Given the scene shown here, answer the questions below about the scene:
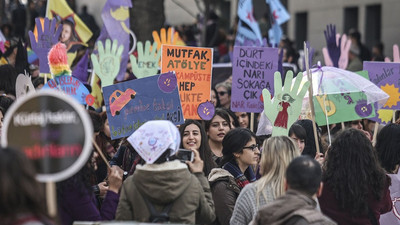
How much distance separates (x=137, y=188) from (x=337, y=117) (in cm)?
408

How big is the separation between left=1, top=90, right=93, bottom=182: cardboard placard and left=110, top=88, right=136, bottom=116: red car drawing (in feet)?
12.1

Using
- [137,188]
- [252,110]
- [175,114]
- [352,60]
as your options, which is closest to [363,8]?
[352,60]

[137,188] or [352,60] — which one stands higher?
[352,60]

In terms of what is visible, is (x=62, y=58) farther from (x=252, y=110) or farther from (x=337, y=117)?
(x=337, y=117)

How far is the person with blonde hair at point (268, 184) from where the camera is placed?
620cm

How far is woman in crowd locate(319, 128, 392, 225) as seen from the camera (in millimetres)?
6465

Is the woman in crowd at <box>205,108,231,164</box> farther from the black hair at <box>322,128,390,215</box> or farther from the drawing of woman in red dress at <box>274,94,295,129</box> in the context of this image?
the black hair at <box>322,128,390,215</box>

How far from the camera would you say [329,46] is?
12406 mm

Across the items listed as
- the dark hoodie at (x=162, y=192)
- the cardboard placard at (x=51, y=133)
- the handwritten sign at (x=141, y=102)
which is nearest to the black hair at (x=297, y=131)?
the handwritten sign at (x=141, y=102)

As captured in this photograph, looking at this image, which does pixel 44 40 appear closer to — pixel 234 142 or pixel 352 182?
pixel 234 142

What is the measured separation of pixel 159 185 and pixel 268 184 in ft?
2.65

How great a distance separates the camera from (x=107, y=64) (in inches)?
446

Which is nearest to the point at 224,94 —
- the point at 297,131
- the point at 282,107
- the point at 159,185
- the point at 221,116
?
the point at 221,116

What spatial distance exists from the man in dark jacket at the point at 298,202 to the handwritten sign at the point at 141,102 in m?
2.92
